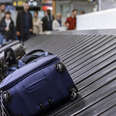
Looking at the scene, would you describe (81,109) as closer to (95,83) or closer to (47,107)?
(47,107)

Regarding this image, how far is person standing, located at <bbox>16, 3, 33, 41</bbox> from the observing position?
9.85 m

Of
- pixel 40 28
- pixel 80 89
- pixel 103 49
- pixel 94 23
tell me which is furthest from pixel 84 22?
pixel 80 89

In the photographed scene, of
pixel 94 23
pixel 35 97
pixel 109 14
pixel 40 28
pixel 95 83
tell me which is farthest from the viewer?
pixel 40 28

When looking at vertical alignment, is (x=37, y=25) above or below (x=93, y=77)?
below

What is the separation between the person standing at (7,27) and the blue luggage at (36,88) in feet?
21.2

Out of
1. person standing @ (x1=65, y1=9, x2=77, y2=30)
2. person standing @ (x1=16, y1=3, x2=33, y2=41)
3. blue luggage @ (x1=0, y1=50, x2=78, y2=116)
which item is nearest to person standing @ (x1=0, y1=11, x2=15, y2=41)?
person standing @ (x1=16, y1=3, x2=33, y2=41)

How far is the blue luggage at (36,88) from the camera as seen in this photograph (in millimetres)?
3131

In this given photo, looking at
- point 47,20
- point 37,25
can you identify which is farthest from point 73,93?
point 47,20

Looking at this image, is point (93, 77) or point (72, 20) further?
point (72, 20)

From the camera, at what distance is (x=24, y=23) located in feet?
32.6

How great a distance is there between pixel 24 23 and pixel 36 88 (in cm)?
694

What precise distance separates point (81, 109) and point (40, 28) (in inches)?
340

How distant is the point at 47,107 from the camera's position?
330 centimetres

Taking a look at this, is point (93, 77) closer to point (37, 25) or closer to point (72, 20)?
point (72, 20)
